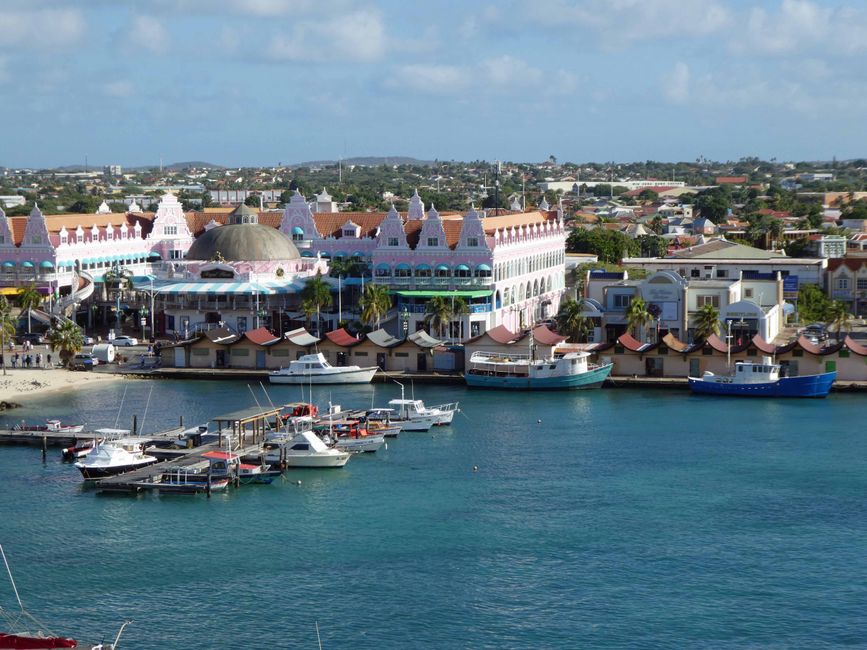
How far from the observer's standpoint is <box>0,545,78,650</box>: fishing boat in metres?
33.4

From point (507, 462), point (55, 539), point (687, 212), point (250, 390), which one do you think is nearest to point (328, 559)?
point (55, 539)

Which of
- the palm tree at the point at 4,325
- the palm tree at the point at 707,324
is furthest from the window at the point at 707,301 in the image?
the palm tree at the point at 4,325

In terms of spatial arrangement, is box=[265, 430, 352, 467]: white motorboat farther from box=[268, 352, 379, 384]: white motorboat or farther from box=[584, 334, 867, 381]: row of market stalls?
box=[584, 334, 867, 381]: row of market stalls

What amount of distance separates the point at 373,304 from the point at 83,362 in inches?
585

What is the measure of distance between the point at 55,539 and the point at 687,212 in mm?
157663

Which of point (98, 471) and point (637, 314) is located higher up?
point (637, 314)

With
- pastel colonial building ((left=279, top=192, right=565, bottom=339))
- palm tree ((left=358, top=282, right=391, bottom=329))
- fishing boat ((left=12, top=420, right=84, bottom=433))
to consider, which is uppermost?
pastel colonial building ((left=279, top=192, right=565, bottom=339))

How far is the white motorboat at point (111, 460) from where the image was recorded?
53.6 metres

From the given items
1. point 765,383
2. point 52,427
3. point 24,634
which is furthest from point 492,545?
point 765,383

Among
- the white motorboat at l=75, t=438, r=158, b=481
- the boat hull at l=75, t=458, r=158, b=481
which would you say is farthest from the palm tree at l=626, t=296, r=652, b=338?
the boat hull at l=75, t=458, r=158, b=481

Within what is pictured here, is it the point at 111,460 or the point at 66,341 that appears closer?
the point at 111,460

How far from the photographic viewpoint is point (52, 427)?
6062cm

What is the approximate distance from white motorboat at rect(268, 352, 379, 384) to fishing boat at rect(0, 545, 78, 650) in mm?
33672

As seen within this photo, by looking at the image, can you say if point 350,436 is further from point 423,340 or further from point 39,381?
point 39,381
